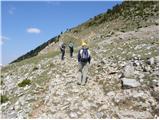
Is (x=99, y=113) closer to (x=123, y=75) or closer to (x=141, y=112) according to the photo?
(x=141, y=112)

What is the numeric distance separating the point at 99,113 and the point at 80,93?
3039 mm

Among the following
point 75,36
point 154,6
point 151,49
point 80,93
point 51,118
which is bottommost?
point 51,118

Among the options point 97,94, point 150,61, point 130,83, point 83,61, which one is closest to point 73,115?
point 97,94

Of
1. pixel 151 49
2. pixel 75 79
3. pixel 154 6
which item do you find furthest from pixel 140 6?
pixel 75 79

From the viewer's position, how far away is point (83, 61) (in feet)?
60.5

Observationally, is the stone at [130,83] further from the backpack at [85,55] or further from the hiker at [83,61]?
the backpack at [85,55]

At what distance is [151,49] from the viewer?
80.5 feet

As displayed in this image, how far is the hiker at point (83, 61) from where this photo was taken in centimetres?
1830

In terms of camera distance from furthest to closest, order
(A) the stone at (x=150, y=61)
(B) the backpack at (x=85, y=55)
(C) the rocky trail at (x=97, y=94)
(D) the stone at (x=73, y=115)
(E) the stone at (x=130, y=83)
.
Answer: (A) the stone at (x=150, y=61), (B) the backpack at (x=85, y=55), (E) the stone at (x=130, y=83), (C) the rocky trail at (x=97, y=94), (D) the stone at (x=73, y=115)

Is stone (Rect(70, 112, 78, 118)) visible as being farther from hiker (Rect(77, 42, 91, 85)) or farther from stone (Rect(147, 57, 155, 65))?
stone (Rect(147, 57, 155, 65))

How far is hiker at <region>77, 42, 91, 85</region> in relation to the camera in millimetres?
18297

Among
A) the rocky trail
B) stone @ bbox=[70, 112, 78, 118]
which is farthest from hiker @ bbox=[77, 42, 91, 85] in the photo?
stone @ bbox=[70, 112, 78, 118]

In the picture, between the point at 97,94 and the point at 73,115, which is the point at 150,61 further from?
the point at 73,115

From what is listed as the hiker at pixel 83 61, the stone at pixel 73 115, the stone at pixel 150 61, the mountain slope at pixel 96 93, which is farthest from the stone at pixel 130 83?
the stone at pixel 73 115
